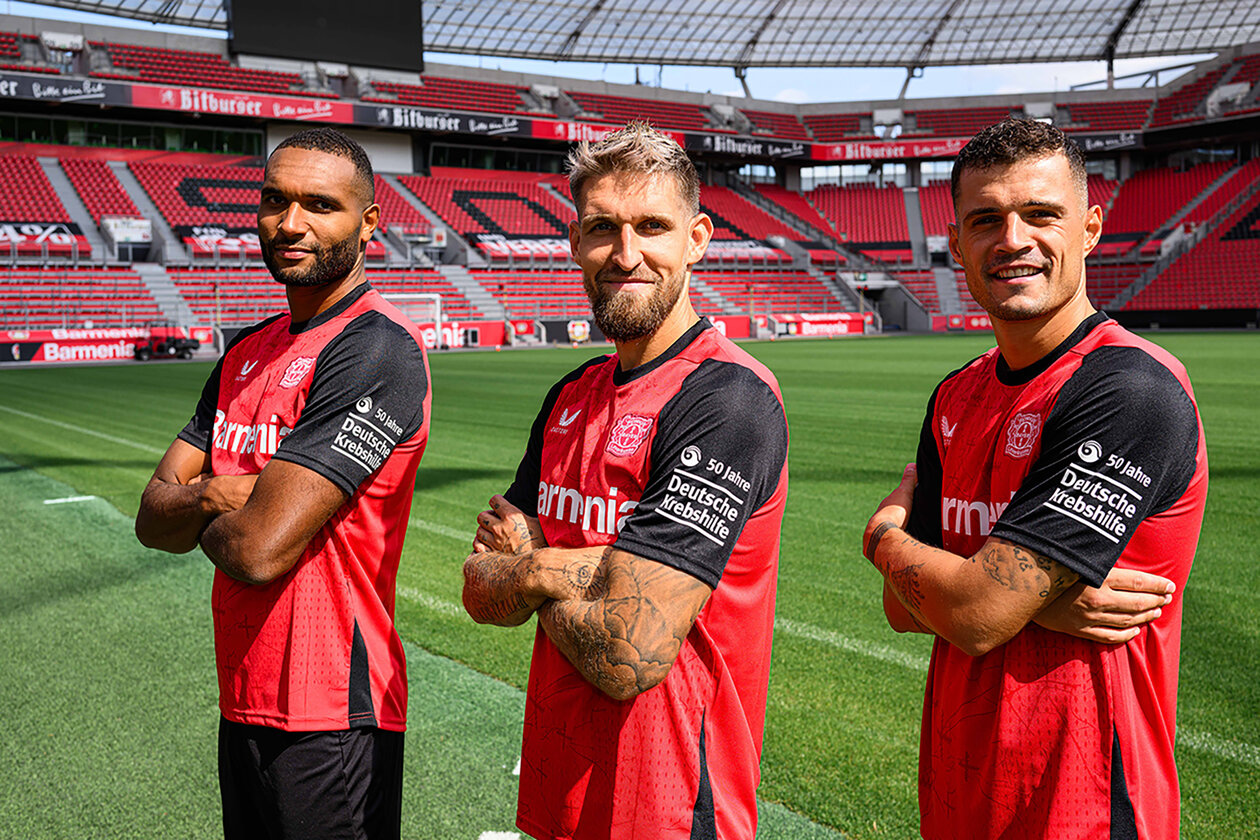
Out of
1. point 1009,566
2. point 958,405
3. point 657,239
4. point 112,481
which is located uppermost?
point 657,239

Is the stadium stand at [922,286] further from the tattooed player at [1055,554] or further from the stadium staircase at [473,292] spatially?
the tattooed player at [1055,554]

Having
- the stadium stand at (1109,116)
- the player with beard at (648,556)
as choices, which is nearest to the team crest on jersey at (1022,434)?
the player with beard at (648,556)

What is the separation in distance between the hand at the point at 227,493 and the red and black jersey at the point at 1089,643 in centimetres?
181

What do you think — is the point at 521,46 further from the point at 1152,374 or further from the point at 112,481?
the point at 1152,374

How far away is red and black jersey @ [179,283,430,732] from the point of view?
231cm

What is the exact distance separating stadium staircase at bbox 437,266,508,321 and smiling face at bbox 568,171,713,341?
37.5m

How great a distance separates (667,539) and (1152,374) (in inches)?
40.8

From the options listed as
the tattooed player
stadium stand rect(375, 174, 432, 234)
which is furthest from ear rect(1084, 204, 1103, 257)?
stadium stand rect(375, 174, 432, 234)

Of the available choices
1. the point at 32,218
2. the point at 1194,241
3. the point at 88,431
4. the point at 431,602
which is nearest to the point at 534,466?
the point at 431,602

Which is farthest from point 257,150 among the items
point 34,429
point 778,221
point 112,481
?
point 112,481

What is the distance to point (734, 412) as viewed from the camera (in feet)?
6.44

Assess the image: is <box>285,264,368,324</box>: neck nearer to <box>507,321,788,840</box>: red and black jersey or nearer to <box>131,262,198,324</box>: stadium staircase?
<box>507,321,788,840</box>: red and black jersey

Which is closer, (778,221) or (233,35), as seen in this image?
(233,35)

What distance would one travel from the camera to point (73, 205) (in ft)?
121
